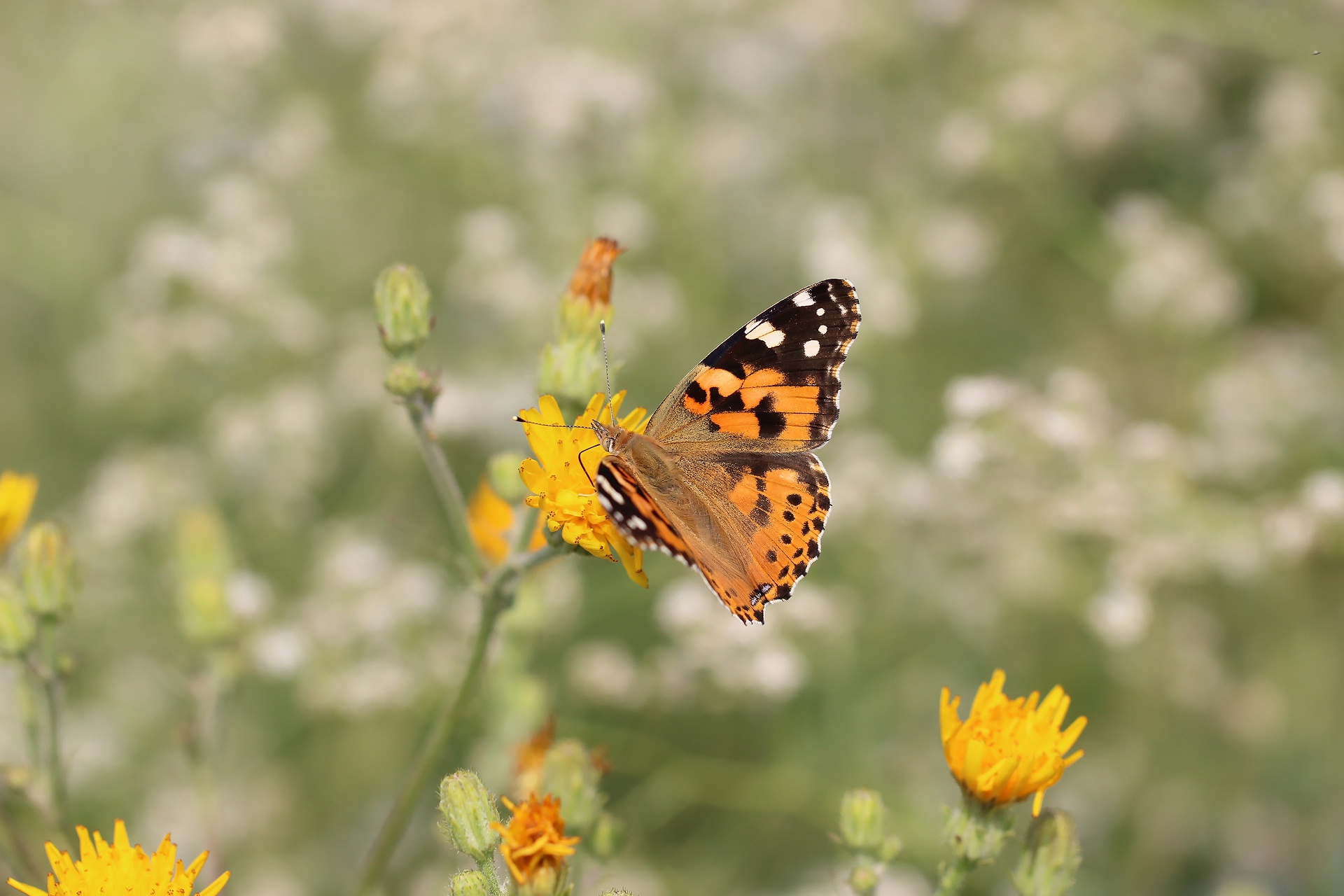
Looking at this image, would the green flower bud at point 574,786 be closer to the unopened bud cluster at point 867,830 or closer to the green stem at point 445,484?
the green stem at point 445,484

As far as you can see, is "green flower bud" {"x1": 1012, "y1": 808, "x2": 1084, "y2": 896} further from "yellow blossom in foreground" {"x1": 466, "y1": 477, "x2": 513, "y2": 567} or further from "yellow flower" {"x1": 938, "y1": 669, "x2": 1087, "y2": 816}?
"yellow blossom in foreground" {"x1": 466, "y1": 477, "x2": 513, "y2": 567}

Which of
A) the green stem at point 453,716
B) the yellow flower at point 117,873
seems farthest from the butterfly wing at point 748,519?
the yellow flower at point 117,873

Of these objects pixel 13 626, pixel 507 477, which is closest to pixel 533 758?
pixel 507 477

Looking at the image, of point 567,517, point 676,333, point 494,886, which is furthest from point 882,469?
point 494,886

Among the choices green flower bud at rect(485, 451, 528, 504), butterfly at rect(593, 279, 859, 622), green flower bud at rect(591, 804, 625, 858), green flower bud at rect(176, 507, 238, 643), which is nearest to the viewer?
green flower bud at rect(591, 804, 625, 858)

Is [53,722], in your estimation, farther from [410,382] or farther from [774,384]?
[774,384]

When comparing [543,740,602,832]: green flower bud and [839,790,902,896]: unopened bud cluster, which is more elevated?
[543,740,602,832]: green flower bud

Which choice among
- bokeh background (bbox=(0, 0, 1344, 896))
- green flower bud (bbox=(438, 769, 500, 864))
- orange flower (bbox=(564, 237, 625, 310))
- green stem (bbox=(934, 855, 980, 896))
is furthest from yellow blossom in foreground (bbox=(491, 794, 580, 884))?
orange flower (bbox=(564, 237, 625, 310))

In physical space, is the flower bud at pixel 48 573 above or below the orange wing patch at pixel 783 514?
above
